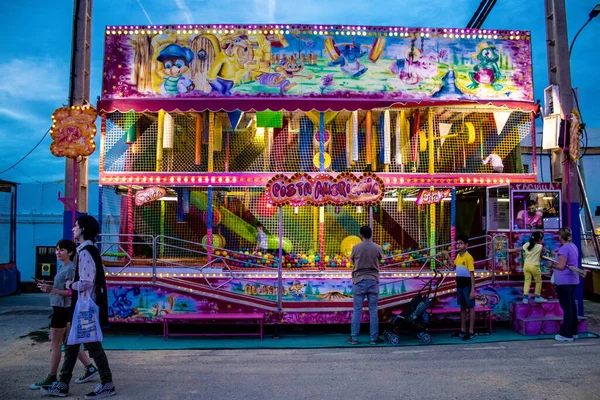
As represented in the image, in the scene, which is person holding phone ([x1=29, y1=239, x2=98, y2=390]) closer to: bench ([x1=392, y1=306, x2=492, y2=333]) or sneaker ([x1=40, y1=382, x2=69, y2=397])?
sneaker ([x1=40, y1=382, x2=69, y2=397])

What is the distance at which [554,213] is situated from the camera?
10250 millimetres

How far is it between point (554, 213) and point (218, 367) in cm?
740

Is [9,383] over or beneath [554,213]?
beneath

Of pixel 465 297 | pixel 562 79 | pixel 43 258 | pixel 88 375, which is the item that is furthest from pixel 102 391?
pixel 43 258

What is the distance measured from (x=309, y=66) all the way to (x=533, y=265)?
21.2ft

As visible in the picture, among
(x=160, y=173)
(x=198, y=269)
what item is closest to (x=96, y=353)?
(x=198, y=269)

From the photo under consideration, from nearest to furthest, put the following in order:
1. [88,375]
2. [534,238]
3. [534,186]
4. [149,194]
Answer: [88,375], [534,238], [534,186], [149,194]

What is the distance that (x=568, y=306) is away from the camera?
8555 mm

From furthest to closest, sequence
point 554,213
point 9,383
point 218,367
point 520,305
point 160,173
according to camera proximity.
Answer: point 160,173 → point 554,213 → point 520,305 → point 218,367 → point 9,383

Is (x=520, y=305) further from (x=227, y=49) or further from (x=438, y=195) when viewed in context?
A: (x=227, y=49)

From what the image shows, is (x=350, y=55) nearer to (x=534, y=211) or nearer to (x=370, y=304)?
(x=534, y=211)

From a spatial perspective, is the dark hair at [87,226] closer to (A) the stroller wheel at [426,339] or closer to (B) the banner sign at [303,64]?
(A) the stroller wheel at [426,339]

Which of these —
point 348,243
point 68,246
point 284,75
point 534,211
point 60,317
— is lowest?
point 60,317

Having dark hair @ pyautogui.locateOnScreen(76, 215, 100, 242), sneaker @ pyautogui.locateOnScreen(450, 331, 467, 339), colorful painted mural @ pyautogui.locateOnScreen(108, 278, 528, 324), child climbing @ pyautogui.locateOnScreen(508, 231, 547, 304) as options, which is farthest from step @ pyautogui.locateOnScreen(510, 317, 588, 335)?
dark hair @ pyautogui.locateOnScreen(76, 215, 100, 242)
